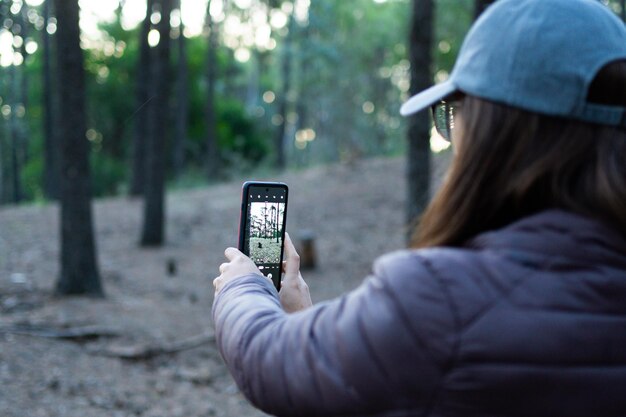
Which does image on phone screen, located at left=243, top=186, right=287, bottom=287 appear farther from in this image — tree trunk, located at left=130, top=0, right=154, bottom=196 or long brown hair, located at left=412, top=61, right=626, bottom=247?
tree trunk, located at left=130, top=0, right=154, bottom=196

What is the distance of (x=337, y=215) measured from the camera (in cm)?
1806

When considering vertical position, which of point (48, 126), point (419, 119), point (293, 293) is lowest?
point (48, 126)

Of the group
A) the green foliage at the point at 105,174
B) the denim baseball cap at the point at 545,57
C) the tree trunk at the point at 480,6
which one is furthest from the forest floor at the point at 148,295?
the green foliage at the point at 105,174

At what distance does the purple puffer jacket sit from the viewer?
1.31 m

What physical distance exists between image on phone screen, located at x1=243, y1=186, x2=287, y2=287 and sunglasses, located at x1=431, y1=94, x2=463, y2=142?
613 mm

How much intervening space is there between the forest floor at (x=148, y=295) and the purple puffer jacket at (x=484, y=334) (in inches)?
226

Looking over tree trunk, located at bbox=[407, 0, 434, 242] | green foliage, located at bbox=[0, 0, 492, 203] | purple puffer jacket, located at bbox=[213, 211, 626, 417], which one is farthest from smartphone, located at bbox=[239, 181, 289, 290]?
green foliage, located at bbox=[0, 0, 492, 203]

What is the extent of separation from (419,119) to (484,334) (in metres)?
10.5

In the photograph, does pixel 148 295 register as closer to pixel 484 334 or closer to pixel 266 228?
pixel 266 228

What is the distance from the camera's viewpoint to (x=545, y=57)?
1.45 m

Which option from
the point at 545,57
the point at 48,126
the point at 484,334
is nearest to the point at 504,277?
the point at 484,334

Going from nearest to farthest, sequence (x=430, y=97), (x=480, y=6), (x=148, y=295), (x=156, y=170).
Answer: (x=430, y=97) < (x=480, y=6) < (x=148, y=295) < (x=156, y=170)

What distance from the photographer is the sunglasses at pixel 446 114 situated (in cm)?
164

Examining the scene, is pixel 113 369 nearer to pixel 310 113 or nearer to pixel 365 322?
pixel 365 322
